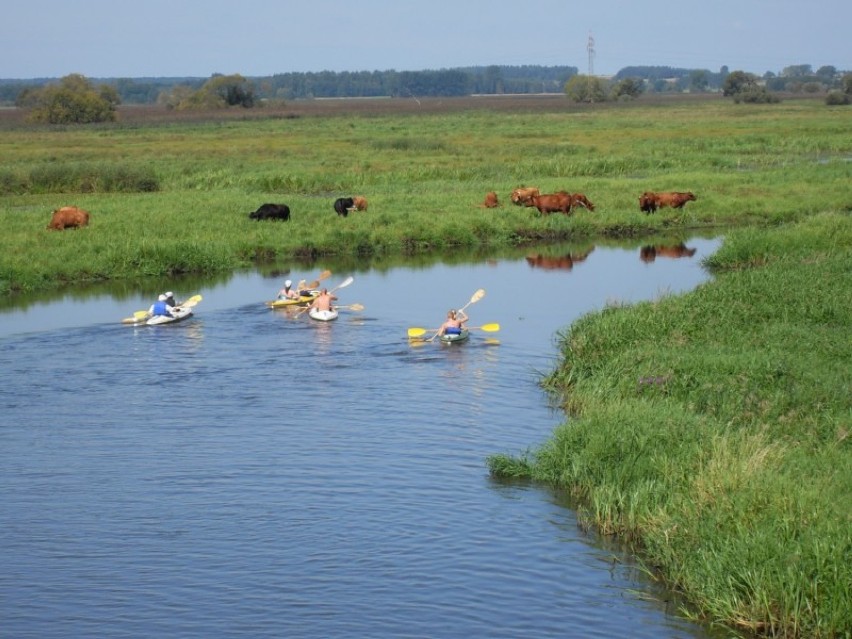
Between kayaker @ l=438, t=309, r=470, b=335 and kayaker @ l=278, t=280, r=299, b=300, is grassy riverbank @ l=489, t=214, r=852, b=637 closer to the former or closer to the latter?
kayaker @ l=438, t=309, r=470, b=335

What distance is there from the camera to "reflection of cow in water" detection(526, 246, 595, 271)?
29.6 metres

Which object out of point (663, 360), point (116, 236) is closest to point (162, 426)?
point (663, 360)

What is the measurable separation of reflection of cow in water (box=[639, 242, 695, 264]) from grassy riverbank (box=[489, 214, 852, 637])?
10.3 m

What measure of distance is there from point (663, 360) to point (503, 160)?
36.8m

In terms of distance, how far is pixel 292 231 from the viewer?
31875 mm

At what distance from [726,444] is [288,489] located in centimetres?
463

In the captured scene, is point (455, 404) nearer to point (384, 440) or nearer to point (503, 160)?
point (384, 440)

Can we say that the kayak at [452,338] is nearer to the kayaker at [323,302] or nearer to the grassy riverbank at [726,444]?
the grassy riverbank at [726,444]

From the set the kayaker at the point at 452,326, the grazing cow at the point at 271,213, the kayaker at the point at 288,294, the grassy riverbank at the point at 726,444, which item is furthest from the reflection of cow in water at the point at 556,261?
the grassy riverbank at the point at 726,444

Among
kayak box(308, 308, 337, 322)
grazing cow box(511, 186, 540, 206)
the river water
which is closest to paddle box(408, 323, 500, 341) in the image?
the river water

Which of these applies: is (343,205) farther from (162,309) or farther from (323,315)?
(162,309)

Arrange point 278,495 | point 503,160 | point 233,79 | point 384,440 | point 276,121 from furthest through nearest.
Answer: point 233,79, point 276,121, point 503,160, point 384,440, point 278,495

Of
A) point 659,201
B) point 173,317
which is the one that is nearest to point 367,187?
point 659,201

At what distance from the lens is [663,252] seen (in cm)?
3166
